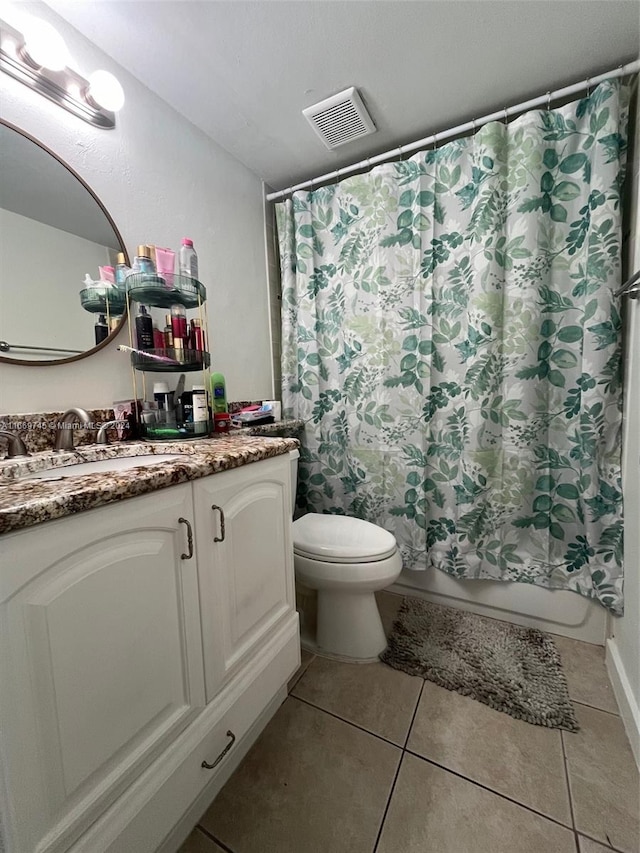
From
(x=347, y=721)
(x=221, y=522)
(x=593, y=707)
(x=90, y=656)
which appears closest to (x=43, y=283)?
(x=221, y=522)

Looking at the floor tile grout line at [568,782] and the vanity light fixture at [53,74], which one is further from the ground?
the vanity light fixture at [53,74]

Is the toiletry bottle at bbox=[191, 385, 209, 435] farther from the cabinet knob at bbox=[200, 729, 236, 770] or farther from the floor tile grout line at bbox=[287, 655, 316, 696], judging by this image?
the floor tile grout line at bbox=[287, 655, 316, 696]

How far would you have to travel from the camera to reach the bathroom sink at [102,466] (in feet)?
2.56

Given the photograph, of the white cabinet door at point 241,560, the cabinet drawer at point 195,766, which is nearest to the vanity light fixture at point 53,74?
the white cabinet door at point 241,560

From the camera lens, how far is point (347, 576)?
1147mm

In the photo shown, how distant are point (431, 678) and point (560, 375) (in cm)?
122

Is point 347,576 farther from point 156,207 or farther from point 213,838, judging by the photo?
point 156,207

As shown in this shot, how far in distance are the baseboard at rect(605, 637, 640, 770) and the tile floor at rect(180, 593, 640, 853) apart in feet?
0.09

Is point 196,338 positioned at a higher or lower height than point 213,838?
higher

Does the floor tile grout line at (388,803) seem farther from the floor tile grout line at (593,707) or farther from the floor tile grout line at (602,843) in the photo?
the floor tile grout line at (593,707)

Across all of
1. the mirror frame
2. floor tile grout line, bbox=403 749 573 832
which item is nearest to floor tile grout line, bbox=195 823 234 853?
floor tile grout line, bbox=403 749 573 832

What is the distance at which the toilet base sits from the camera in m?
1.25

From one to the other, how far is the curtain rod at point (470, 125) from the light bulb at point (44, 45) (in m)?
0.98

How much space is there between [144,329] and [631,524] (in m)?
1.69
